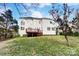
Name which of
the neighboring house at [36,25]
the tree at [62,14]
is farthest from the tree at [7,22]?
the tree at [62,14]

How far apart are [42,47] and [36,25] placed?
196 millimetres

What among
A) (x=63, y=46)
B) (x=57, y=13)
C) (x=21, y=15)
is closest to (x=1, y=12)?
(x=21, y=15)

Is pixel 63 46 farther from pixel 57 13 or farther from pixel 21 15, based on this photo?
pixel 21 15

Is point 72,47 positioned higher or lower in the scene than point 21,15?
lower

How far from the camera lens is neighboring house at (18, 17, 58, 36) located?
1.71m

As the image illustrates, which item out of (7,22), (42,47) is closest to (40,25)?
(42,47)

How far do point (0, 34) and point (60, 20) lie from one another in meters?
0.53

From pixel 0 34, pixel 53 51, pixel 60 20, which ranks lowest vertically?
pixel 53 51

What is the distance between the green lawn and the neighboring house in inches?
2.3

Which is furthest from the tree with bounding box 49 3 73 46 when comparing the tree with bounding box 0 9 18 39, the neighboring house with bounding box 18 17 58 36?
the tree with bounding box 0 9 18 39

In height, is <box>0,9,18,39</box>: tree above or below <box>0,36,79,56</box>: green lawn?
above

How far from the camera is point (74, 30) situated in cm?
173

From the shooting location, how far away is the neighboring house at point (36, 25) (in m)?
1.71

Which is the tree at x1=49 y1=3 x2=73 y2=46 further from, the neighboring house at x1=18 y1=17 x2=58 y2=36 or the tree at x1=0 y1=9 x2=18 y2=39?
the tree at x1=0 y1=9 x2=18 y2=39
